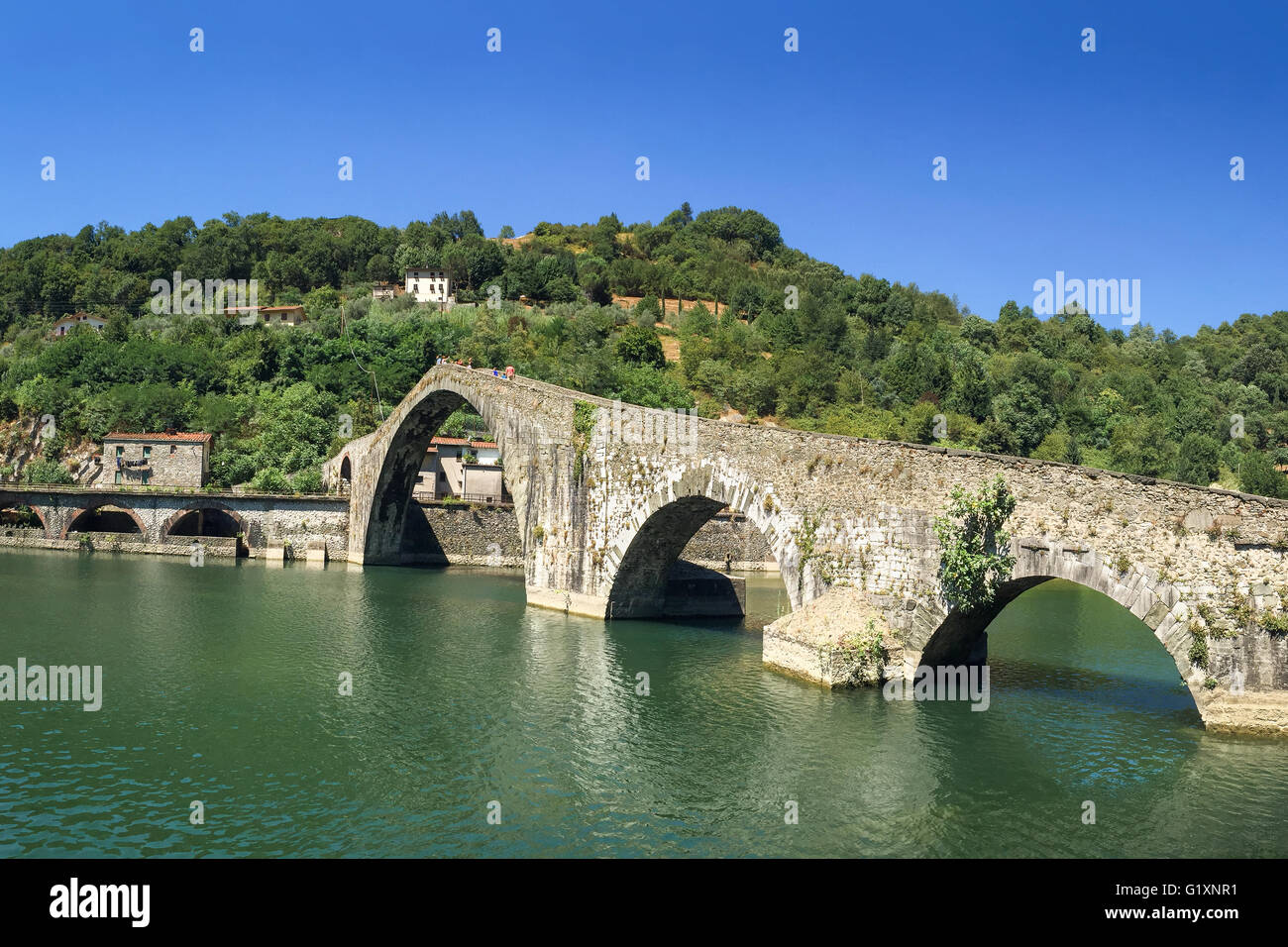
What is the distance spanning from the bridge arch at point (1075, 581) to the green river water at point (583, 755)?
137 cm

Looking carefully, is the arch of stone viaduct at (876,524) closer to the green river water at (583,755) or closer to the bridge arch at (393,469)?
the green river water at (583,755)

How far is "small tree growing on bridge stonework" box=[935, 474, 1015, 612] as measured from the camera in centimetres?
1970

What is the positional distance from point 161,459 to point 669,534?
4136 centimetres

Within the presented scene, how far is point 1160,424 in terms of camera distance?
7256 centimetres

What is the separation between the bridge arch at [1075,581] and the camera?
1738cm

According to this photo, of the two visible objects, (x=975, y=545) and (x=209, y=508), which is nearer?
(x=975, y=545)

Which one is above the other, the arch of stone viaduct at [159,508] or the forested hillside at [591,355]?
the forested hillside at [591,355]

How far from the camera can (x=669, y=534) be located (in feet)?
103

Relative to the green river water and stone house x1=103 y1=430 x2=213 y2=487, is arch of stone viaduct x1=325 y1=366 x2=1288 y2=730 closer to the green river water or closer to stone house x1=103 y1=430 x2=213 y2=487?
the green river water

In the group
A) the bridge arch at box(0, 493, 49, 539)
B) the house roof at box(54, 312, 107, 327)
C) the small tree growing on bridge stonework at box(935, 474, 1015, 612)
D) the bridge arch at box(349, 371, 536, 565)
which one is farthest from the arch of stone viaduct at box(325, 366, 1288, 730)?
the house roof at box(54, 312, 107, 327)

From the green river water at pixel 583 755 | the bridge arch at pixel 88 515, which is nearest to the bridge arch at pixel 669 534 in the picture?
the green river water at pixel 583 755

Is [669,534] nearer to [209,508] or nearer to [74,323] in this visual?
[209,508]

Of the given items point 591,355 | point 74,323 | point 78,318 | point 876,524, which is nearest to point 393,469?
point 591,355

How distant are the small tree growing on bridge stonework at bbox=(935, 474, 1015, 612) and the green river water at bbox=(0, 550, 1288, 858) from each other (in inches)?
106
